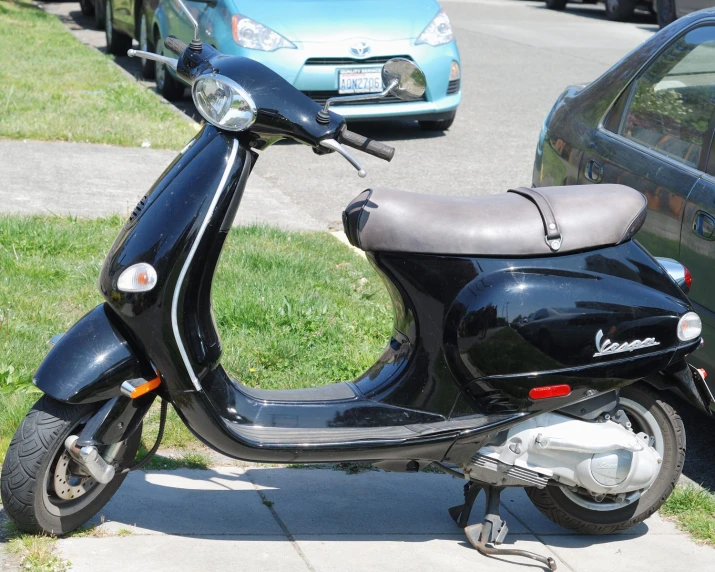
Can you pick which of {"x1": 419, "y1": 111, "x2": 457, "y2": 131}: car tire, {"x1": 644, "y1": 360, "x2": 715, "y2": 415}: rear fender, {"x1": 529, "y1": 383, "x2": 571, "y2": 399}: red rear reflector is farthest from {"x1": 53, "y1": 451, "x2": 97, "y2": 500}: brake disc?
{"x1": 419, "y1": 111, "x2": 457, "y2": 131}: car tire

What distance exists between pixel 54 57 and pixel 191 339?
371 inches

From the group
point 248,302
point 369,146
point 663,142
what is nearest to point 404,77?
point 369,146

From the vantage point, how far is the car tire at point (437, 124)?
359 inches

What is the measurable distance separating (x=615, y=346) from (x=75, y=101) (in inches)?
279

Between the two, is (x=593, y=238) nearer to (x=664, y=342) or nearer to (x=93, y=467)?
(x=664, y=342)

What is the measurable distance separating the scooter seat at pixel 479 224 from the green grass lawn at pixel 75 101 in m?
5.22

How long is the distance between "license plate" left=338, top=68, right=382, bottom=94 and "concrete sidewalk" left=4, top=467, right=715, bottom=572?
505cm

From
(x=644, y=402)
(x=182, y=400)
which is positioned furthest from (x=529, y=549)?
(x=182, y=400)

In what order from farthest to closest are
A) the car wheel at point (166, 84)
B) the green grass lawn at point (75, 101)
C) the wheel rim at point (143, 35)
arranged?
the wheel rim at point (143, 35) < the car wheel at point (166, 84) < the green grass lawn at point (75, 101)

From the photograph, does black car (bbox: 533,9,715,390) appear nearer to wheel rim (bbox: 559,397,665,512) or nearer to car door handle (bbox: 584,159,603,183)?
car door handle (bbox: 584,159,603,183)

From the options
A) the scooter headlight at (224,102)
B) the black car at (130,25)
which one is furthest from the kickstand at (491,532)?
the black car at (130,25)

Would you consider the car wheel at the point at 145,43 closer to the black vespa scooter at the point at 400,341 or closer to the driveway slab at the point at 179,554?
the black vespa scooter at the point at 400,341

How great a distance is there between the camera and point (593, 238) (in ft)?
10.1

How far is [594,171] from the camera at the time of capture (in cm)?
436
